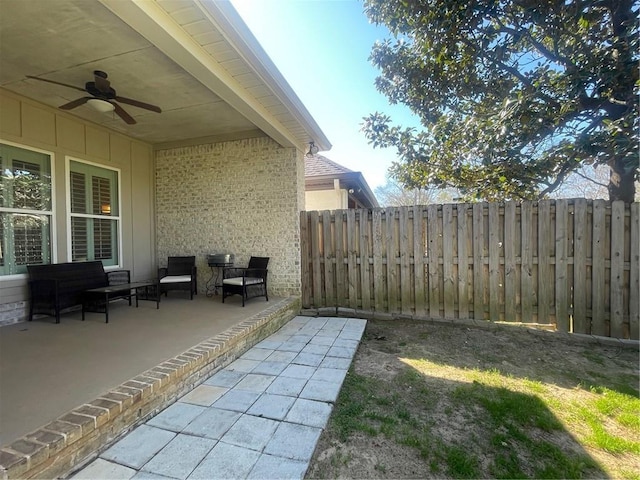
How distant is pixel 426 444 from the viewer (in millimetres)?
2117

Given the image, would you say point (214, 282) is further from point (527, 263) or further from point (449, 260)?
point (527, 263)

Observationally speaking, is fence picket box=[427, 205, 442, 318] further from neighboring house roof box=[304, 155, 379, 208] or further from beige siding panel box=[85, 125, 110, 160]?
beige siding panel box=[85, 125, 110, 160]

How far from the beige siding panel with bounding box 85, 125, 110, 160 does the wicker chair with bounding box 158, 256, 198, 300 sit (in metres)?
2.18

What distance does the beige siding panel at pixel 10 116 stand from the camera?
396cm

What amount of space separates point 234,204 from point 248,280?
1.70 meters

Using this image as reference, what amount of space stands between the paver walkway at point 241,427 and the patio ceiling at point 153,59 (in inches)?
126

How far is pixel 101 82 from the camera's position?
3.56m

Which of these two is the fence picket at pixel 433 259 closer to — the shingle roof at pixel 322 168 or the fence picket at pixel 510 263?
the fence picket at pixel 510 263

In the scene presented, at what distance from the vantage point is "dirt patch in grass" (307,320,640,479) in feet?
6.33

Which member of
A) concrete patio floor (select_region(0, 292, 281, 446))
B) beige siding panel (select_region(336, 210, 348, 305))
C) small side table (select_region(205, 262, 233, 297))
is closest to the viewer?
concrete patio floor (select_region(0, 292, 281, 446))

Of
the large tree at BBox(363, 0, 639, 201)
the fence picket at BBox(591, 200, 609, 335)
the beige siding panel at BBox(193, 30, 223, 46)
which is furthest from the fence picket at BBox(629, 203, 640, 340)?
the beige siding panel at BBox(193, 30, 223, 46)

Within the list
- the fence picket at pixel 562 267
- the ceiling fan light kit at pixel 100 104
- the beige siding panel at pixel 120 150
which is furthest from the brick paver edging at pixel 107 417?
the fence picket at pixel 562 267

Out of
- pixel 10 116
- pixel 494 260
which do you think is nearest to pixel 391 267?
pixel 494 260

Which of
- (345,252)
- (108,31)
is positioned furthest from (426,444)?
(108,31)
